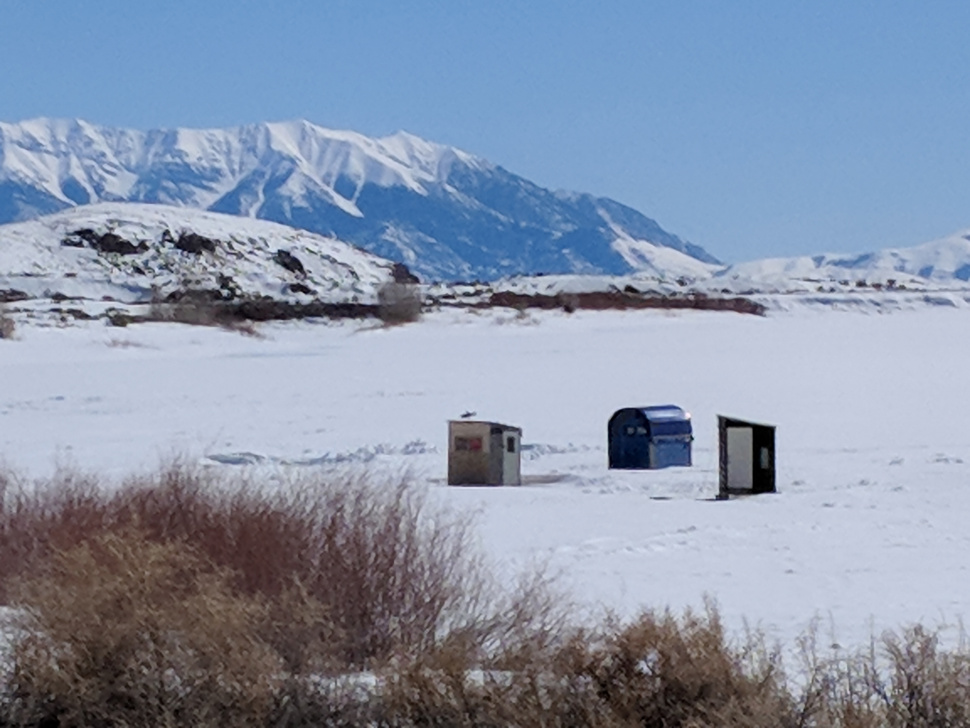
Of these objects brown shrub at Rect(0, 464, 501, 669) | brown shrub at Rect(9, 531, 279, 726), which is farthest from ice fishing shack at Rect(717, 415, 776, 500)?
brown shrub at Rect(9, 531, 279, 726)

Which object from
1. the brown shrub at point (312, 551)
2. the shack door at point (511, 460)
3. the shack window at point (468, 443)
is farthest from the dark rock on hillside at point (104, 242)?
the brown shrub at point (312, 551)

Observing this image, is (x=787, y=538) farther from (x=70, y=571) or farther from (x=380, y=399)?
(x=380, y=399)

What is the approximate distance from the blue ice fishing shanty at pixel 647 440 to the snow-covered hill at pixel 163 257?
92.0m

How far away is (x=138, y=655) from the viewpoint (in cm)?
882

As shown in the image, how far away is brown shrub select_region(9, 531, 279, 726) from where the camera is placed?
339 inches

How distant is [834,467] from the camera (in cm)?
2222

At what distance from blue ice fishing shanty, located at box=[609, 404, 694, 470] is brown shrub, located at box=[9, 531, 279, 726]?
46.0 ft

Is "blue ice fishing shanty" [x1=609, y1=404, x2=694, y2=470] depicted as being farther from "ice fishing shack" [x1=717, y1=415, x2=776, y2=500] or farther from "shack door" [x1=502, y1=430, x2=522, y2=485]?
"ice fishing shack" [x1=717, y1=415, x2=776, y2=500]

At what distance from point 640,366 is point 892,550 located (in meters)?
29.7

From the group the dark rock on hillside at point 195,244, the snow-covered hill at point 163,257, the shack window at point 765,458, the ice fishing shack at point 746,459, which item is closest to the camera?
the ice fishing shack at point 746,459

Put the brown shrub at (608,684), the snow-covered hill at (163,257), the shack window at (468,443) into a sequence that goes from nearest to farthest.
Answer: the brown shrub at (608,684)
the shack window at (468,443)
the snow-covered hill at (163,257)

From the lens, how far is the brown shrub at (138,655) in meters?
8.60

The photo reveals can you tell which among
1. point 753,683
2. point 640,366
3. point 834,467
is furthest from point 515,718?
point 640,366

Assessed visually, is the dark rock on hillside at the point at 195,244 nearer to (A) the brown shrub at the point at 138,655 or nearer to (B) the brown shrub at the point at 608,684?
(A) the brown shrub at the point at 138,655
